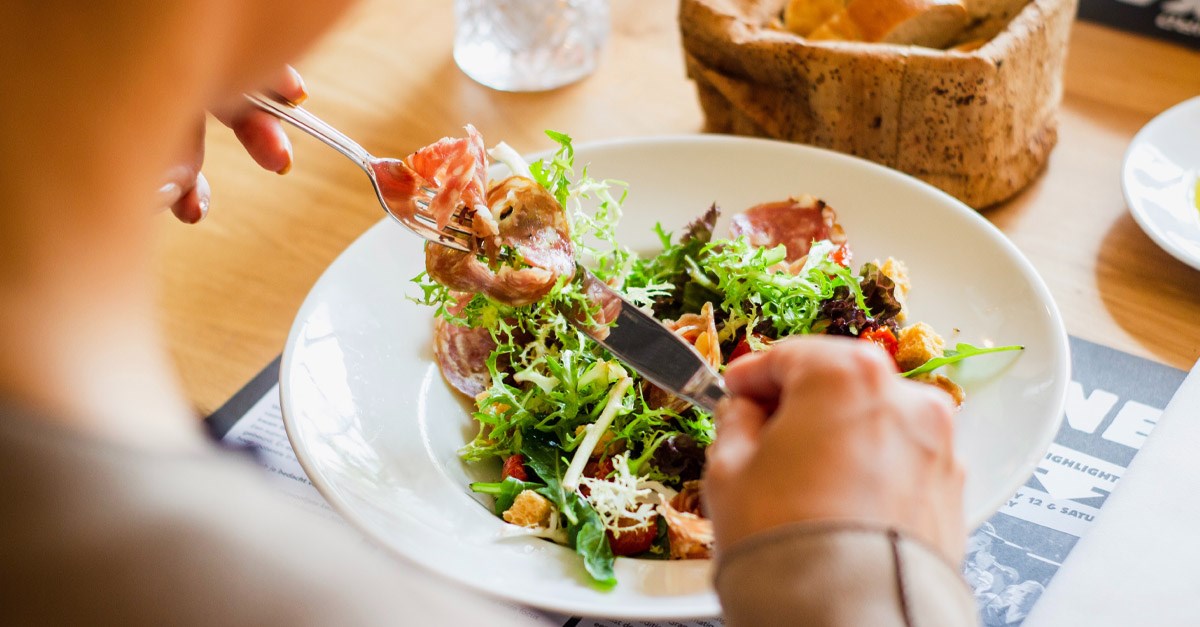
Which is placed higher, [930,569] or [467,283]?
[930,569]

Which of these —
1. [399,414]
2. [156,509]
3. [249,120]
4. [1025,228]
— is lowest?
[399,414]

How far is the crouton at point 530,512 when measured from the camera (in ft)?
3.60

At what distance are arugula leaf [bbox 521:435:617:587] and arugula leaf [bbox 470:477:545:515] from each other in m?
0.02

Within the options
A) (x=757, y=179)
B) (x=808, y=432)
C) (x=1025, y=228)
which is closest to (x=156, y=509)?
(x=808, y=432)

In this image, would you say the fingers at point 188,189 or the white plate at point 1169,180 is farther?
the white plate at point 1169,180

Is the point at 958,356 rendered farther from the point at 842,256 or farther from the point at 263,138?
the point at 263,138

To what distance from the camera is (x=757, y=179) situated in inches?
61.3

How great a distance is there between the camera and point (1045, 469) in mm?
1246

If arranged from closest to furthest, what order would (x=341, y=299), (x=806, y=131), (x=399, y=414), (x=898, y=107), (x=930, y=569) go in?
(x=930, y=569) → (x=399, y=414) → (x=341, y=299) → (x=898, y=107) → (x=806, y=131)

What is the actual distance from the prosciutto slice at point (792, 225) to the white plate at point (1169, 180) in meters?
0.49

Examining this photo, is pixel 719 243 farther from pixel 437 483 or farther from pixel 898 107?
pixel 437 483

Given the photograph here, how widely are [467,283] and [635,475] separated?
308mm

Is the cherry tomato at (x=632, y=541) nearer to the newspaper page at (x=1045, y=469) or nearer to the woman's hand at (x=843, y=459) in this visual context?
the newspaper page at (x=1045, y=469)

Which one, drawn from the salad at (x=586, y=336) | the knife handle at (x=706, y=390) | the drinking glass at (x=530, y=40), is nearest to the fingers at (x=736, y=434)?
the knife handle at (x=706, y=390)
